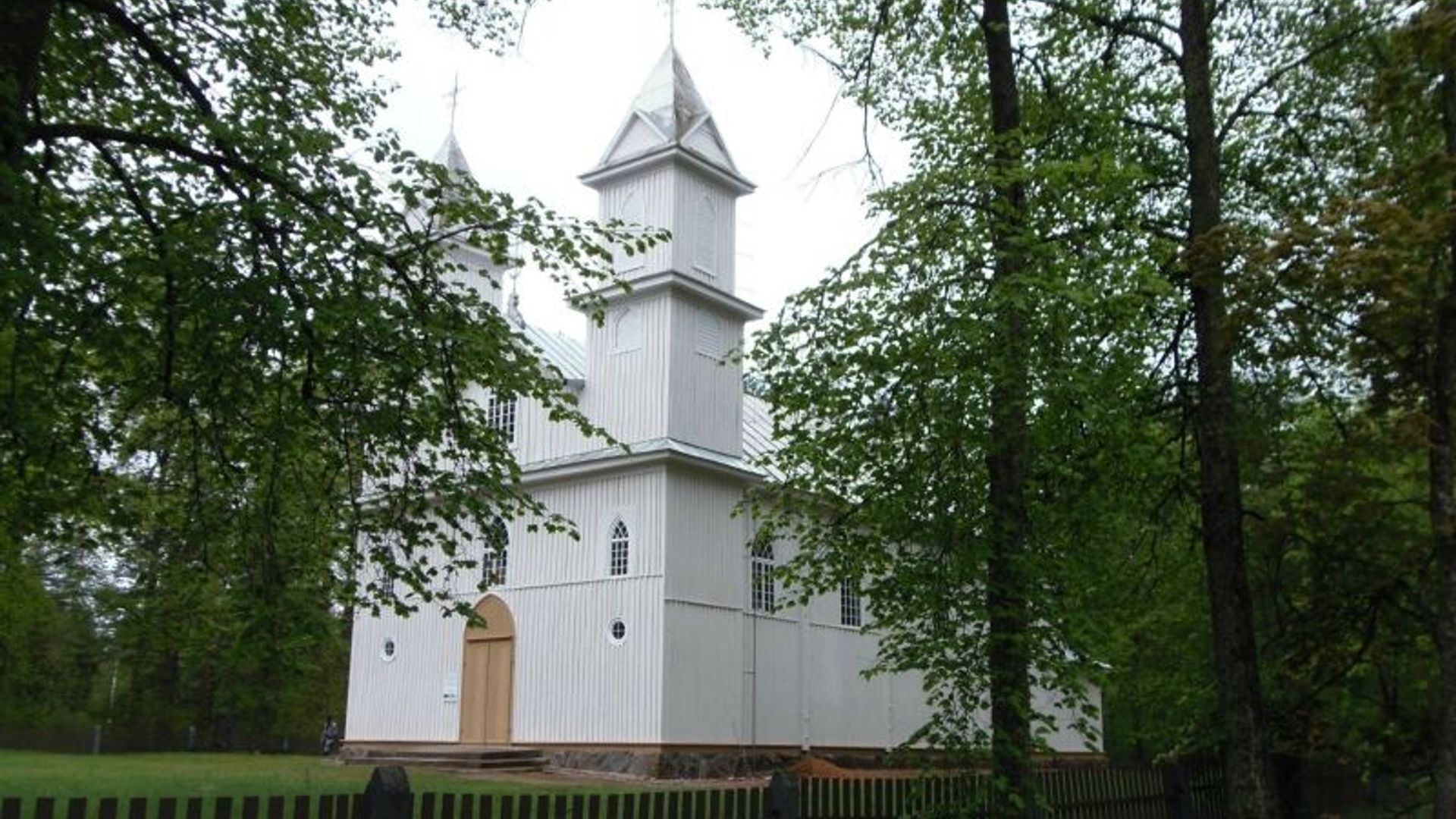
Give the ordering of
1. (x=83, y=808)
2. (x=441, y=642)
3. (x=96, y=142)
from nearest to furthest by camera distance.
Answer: (x=83, y=808)
(x=96, y=142)
(x=441, y=642)

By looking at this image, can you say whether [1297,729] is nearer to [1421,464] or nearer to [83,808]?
[1421,464]

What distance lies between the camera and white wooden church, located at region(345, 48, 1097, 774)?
2472 centimetres

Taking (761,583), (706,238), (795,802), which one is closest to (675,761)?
(761,583)

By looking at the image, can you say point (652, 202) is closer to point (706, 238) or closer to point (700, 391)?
point (706, 238)

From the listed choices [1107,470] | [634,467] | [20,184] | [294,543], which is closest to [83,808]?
[20,184]

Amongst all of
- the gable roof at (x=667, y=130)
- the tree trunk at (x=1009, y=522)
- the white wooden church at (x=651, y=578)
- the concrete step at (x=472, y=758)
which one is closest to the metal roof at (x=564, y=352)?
the white wooden church at (x=651, y=578)

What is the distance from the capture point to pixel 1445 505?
9062 millimetres

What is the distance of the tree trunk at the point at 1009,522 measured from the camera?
9555 millimetres

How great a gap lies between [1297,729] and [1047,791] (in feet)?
10.3

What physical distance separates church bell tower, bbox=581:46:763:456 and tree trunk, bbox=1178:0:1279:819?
14.0m

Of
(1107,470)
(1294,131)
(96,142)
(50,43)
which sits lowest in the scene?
(1107,470)

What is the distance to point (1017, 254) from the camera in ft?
32.8

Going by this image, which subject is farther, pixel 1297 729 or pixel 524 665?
pixel 524 665

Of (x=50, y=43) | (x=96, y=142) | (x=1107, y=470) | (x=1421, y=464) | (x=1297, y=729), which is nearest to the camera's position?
(x=96, y=142)
